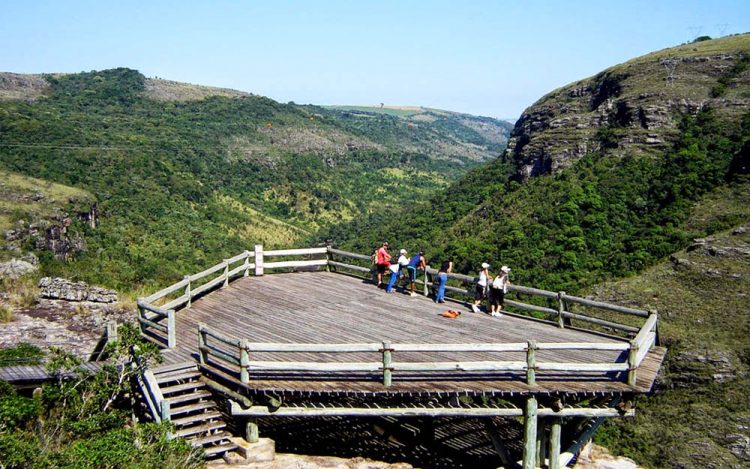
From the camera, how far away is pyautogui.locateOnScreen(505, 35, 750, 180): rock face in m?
58.2

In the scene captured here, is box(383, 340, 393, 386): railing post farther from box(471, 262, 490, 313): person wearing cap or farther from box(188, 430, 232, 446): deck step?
box(471, 262, 490, 313): person wearing cap

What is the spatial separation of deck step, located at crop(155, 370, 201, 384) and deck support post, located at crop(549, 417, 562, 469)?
7.06m

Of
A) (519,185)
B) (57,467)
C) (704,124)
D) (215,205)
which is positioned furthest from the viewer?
(215,205)

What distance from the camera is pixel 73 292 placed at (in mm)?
21547

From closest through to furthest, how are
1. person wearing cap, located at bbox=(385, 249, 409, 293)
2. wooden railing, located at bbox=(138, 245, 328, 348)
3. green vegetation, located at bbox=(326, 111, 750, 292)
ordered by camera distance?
wooden railing, located at bbox=(138, 245, 328, 348), person wearing cap, located at bbox=(385, 249, 409, 293), green vegetation, located at bbox=(326, 111, 750, 292)

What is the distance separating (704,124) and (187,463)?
5694 cm

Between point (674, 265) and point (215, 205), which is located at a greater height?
point (674, 265)

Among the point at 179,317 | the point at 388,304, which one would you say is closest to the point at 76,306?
the point at 179,317

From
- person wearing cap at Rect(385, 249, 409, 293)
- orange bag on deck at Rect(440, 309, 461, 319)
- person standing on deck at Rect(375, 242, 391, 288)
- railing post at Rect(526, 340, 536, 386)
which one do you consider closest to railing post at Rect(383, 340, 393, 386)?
railing post at Rect(526, 340, 536, 386)

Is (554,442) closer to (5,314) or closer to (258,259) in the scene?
(258,259)

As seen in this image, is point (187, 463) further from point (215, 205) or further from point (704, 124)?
point (215, 205)

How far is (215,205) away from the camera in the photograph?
311ft

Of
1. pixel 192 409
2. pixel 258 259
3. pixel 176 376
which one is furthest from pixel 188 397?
pixel 258 259

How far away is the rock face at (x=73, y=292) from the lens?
70.1ft
